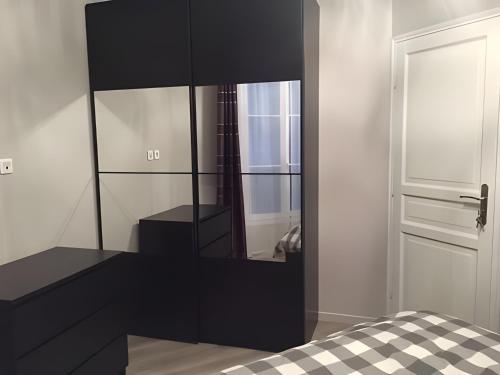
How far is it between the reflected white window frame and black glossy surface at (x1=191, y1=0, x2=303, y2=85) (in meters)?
0.11

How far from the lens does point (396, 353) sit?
148 centimetres

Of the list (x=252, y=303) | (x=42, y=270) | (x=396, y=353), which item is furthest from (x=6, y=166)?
(x=396, y=353)

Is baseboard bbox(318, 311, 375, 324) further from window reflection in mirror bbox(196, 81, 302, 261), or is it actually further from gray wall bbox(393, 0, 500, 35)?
gray wall bbox(393, 0, 500, 35)

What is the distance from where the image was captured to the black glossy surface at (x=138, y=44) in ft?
9.40

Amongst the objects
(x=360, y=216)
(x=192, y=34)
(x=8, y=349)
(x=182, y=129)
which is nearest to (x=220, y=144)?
(x=182, y=129)

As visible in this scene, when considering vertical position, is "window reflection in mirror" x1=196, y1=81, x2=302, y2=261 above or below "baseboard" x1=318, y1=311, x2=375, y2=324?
above

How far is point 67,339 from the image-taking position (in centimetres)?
201

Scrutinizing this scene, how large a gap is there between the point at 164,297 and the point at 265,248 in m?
0.84

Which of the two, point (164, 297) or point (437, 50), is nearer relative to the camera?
point (437, 50)

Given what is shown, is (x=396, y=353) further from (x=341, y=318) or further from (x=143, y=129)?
(x=143, y=129)

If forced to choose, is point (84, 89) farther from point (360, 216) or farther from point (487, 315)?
point (487, 315)

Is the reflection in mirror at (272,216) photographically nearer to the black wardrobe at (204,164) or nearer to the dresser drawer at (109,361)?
the black wardrobe at (204,164)

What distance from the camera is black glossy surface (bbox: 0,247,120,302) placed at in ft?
6.05

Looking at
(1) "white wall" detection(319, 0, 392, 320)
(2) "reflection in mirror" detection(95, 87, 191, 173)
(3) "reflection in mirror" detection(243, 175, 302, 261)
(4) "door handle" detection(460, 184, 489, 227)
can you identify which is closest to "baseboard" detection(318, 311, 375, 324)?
(1) "white wall" detection(319, 0, 392, 320)
